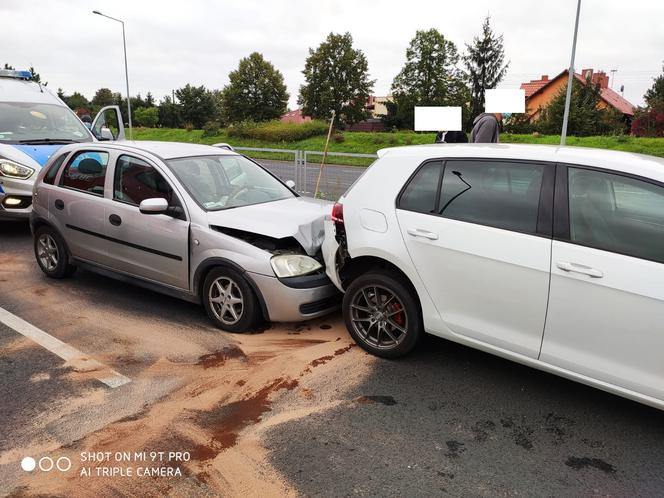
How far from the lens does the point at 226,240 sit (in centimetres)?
445

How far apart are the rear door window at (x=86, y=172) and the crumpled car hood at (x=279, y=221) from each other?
4.93ft

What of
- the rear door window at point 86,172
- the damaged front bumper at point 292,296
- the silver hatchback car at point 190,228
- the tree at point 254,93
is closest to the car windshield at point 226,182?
the silver hatchback car at point 190,228

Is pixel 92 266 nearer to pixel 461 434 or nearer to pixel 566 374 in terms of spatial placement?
pixel 461 434

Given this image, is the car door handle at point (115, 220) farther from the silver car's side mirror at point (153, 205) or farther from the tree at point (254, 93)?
the tree at point (254, 93)

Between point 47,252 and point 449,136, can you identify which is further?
point 449,136

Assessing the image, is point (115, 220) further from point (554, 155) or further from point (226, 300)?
point (554, 155)

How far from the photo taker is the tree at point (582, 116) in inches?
1254

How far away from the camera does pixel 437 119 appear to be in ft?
19.9

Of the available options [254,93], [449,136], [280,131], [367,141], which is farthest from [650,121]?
[254,93]

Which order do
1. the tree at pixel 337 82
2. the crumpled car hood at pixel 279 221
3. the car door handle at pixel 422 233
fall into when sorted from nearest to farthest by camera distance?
the car door handle at pixel 422 233
the crumpled car hood at pixel 279 221
the tree at pixel 337 82

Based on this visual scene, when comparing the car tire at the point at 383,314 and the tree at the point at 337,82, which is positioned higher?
the tree at the point at 337,82

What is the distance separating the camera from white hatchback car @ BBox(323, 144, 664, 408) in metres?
2.91

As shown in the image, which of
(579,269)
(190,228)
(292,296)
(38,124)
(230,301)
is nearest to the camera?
(579,269)

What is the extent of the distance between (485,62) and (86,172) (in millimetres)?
47561
